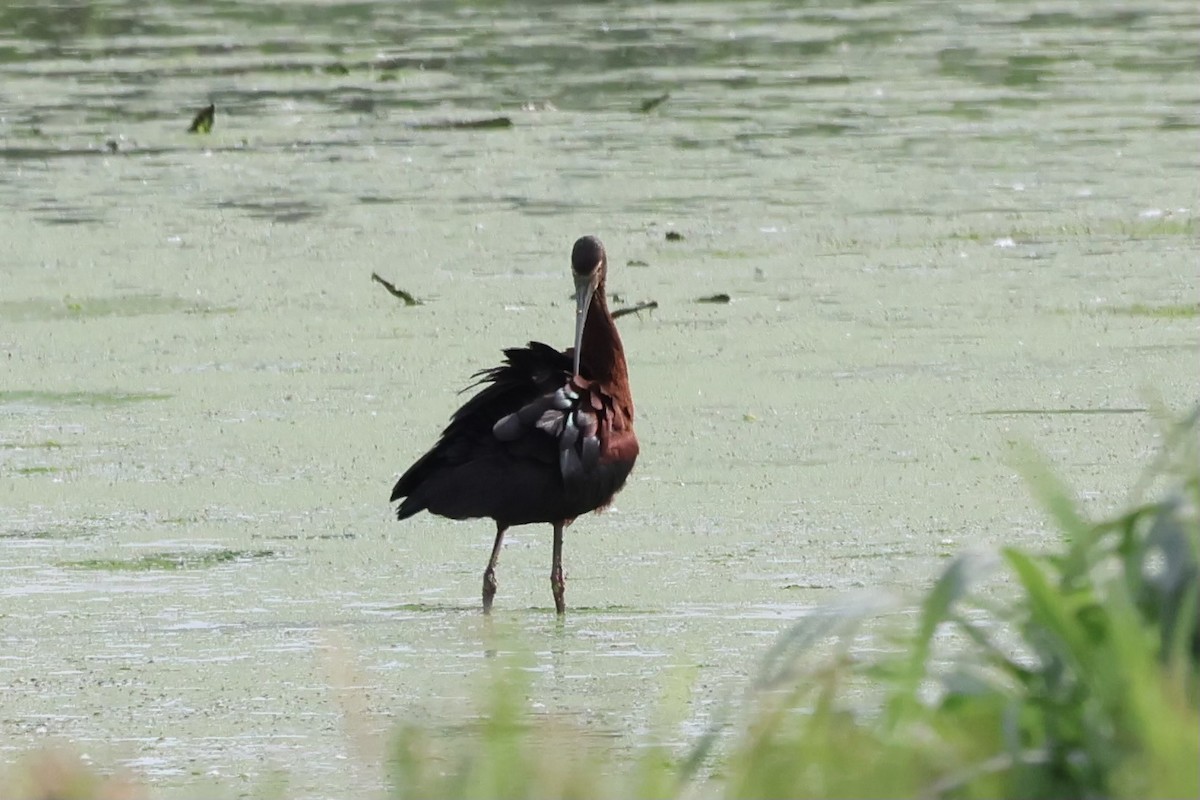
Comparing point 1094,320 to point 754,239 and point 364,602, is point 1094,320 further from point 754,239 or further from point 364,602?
point 364,602

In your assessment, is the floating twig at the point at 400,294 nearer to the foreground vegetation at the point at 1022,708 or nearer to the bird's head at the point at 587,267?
the bird's head at the point at 587,267

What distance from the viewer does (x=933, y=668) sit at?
4.24 m

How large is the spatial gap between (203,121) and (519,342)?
4.76 metres

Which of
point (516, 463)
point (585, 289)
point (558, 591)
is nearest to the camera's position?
point (558, 591)

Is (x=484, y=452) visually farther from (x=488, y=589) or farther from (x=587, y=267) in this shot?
(x=587, y=267)

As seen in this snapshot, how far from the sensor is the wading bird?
16.6 ft

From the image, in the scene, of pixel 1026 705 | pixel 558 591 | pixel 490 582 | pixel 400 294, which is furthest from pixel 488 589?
pixel 400 294

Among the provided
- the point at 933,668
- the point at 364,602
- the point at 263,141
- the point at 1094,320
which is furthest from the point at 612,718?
the point at 263,141

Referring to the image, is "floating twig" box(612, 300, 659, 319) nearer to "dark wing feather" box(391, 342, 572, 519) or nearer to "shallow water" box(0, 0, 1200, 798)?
"shallow water" box(0, 0, 1200, 798)

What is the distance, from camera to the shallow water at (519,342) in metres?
4.71

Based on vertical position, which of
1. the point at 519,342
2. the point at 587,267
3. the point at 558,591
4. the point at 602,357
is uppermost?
the point at 587,267

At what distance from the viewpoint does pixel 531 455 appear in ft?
16.8

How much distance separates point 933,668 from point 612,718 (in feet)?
1.88

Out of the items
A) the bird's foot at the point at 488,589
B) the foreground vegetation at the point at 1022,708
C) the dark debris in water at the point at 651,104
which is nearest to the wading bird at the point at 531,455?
the bird's foot at the point at 488,589
